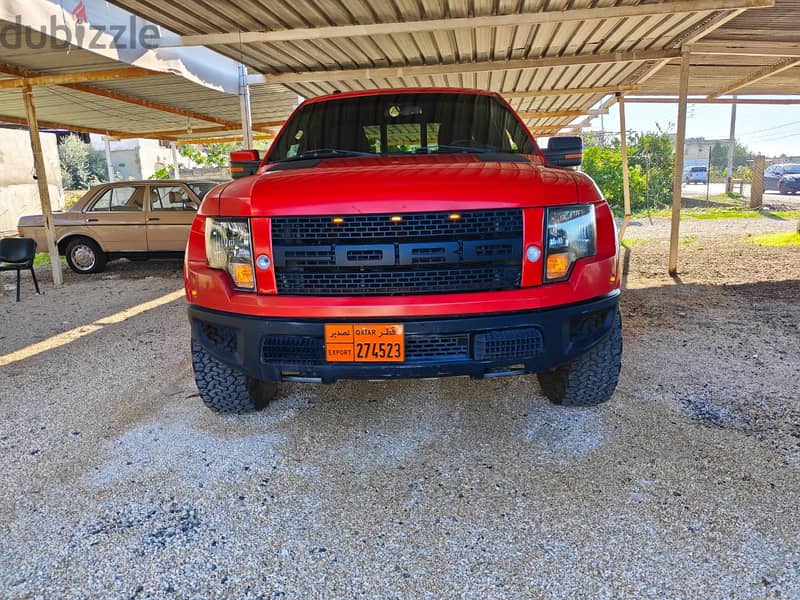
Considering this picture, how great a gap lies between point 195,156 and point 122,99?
16607mm

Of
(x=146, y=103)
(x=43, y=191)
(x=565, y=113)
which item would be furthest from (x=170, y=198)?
(x=565, y=113)

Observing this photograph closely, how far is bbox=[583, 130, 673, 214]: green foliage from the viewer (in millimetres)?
16938

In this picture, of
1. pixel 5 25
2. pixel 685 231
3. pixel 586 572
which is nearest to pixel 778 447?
pixel 586 572

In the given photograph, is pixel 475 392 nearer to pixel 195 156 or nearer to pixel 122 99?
pixel 122 99

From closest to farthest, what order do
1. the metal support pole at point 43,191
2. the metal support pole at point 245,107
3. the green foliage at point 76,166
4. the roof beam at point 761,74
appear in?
1. the metal support pole at point 245,107
2. the roof beam at point 761,74
3. the metal support pole at point 43,191
4. the green foliage at point 76,166

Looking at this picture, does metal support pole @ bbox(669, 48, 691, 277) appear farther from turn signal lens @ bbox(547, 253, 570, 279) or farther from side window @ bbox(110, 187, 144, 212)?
side window @ bbox(110, 187, 144, 212)

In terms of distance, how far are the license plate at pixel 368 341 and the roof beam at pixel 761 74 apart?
7566mm

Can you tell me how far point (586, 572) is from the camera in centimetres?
184

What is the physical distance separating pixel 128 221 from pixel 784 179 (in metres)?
24.6

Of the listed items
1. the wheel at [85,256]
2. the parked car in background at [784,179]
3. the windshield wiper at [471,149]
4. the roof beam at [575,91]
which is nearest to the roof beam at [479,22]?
the windshield wiper at [471,149]

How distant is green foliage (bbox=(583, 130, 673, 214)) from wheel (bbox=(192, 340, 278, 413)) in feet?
50.6

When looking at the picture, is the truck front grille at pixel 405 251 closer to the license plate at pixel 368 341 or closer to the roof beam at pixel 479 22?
the license plate at pixel 368 341

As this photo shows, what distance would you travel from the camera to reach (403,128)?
3.52 metres

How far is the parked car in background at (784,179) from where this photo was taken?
880 inches
